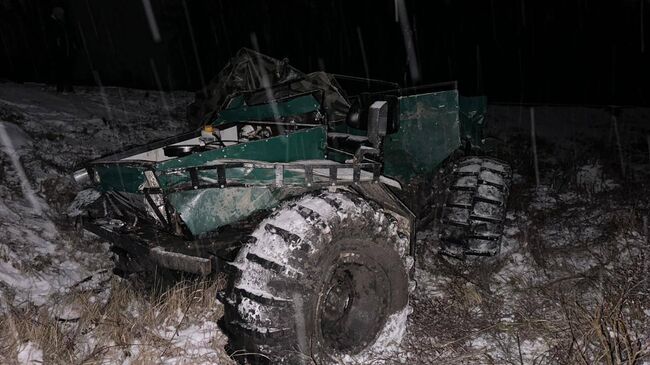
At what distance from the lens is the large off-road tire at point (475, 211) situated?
4199 mm

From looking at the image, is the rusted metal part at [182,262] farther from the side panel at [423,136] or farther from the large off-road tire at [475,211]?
the side panel at [423,136]

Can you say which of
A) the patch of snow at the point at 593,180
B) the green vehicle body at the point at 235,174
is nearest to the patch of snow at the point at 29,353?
the green vehicle body at the point at 235,174

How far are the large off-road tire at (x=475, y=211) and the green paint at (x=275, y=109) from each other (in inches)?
59.1

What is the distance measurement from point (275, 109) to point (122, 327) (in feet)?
7.38

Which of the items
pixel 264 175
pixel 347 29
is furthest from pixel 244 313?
pixel 347 29

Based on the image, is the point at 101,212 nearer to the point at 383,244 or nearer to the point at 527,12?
the point at 383,244

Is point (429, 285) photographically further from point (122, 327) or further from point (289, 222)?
point (122, 327)

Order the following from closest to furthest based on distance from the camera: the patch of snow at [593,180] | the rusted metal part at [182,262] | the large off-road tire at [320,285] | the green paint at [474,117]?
the large off-road tire at [320,285]
the rusted metal part at [182,262]
the green paint at [474,117]
the patch of snow at [593,180]

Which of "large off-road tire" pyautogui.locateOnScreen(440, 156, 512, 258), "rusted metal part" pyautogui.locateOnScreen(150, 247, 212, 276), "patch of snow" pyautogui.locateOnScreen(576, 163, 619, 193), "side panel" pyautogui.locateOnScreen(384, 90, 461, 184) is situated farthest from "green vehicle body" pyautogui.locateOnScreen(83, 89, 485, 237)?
"patch of snow" pyautogui.locateOnScreen(576, 163, 619, 193)

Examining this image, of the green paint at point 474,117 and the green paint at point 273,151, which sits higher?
the green paint at point 273,151

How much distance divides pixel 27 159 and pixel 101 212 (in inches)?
132

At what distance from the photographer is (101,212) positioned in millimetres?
3514

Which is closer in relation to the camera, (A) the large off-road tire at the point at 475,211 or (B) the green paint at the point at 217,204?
(B) the green paint at the point at 217,204

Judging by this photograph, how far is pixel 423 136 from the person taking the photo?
15.9 feet
